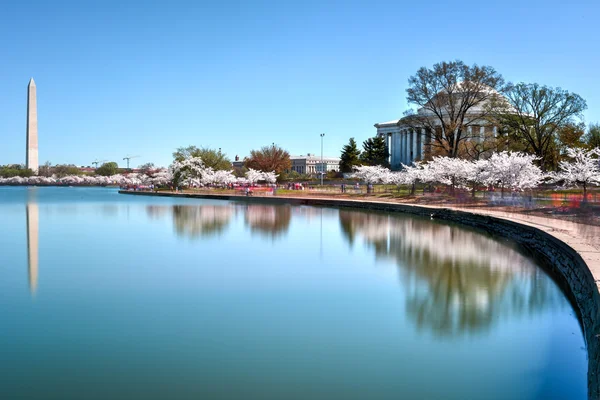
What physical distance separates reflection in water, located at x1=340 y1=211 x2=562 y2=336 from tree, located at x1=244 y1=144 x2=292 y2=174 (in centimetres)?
6543

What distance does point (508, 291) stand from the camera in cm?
1474

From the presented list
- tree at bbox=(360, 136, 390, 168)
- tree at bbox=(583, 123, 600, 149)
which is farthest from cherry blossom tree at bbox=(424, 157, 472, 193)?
tree at bbox=(360, 136, 390, 168)

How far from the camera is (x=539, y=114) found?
4659cm

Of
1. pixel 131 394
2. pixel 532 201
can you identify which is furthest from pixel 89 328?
pixel 532 201

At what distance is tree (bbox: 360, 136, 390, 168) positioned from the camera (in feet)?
270

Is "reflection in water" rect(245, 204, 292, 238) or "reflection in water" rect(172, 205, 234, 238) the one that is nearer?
"reflection in water" rect(172, 205, 234, 238)

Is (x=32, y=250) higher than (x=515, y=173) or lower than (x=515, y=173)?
lower

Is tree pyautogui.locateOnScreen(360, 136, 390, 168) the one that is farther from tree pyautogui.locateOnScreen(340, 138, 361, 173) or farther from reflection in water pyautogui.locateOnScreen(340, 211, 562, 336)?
reflection in water pyautogui.locateOnScreen(340, 211, 562, 336)

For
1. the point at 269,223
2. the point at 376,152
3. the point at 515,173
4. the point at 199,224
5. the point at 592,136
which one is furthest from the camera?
the point at 376,152

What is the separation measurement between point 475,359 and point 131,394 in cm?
Result: 549

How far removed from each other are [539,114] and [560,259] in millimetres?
33271

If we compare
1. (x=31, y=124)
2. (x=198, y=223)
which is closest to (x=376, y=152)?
(x=198, y=223)

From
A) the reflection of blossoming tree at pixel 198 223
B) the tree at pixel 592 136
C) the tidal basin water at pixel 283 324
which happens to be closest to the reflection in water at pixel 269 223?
the reflection of blossoming tree at pixel 198 223

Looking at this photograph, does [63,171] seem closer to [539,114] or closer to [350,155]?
[350,155]
